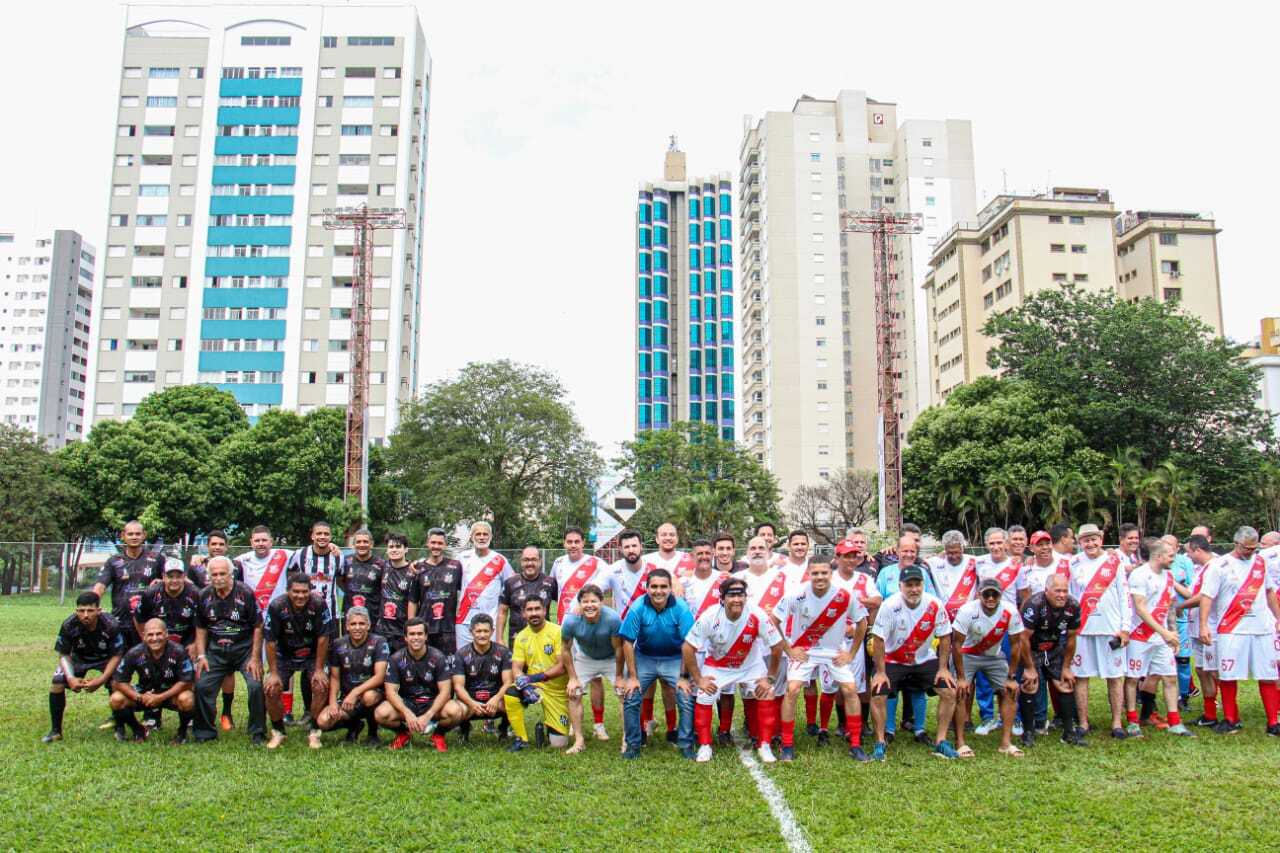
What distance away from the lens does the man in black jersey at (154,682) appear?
8.54m

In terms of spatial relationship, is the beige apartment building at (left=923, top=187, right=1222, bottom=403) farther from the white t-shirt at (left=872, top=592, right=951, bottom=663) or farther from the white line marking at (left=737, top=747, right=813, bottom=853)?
the white line marking at (left=737, top=747, right=813, bottom=853)

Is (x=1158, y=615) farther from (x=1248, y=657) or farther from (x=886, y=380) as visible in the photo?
(x=886, y=380)

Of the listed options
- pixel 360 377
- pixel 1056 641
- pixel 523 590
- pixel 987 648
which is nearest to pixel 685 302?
pixel 360 377

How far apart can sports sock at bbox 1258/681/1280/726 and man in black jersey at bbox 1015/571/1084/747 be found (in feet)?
7.08

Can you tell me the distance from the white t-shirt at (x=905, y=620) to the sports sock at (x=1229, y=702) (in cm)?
337

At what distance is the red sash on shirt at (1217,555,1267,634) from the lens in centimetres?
969

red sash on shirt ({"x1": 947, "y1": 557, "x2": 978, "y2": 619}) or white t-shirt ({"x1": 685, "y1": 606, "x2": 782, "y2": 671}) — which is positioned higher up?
red sash on shirt ({"x1": 947, "y1": 557, "x2": 978, "y2": 619})

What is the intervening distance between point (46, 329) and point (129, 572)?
11638 cm

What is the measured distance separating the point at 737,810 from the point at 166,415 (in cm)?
4848

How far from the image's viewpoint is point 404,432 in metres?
44.4

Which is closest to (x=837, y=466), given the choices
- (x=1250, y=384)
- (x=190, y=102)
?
(x=1250, y=384)

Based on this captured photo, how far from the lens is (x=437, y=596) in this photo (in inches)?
380

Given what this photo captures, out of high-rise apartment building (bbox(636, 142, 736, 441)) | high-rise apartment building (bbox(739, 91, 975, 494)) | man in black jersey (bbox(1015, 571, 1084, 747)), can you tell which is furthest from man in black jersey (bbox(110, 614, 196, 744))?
high-rise apartment building (bbox(636, 142, 736, 441))

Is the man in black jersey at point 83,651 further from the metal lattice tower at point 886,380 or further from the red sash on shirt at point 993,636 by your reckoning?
the metal lattice tower at point 886,380
